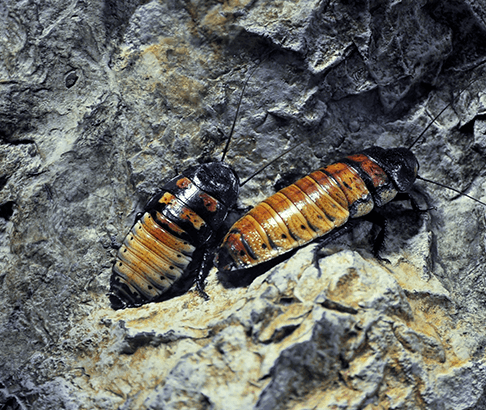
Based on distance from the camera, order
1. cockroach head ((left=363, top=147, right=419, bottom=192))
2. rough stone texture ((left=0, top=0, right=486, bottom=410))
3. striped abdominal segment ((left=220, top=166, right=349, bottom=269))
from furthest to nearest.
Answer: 1. cockroach head ((left=363, top=147, right=419, bottom=192))
2. striped abdominal segment ((left=220, top=166, right=349, bottom=269))
3. rough stone texture ((left=0, top=0, right=486, bottom=410))

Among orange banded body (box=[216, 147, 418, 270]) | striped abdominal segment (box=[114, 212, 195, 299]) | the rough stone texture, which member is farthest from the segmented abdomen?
striped abdominal segment (box=[114, 212, 195, 299])

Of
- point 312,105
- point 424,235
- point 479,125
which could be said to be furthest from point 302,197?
point 479,125

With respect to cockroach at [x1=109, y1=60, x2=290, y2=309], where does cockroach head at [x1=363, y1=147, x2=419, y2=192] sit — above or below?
above

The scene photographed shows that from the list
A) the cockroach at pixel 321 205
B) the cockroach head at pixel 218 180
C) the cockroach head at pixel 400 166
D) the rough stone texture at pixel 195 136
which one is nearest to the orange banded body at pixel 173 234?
the cockroach head at pixel 218 180

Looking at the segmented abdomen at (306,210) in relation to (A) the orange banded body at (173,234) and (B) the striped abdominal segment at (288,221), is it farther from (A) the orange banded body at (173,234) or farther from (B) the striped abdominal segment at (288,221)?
(A) the orange banded body at (173,234)

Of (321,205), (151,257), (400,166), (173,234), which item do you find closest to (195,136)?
(173,234)

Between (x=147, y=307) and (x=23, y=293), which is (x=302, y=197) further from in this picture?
(x=23, y=293)

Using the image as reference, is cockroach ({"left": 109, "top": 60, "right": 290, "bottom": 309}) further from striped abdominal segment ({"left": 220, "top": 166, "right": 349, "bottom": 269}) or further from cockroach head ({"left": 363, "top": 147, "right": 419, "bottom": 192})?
cockroach head ({"left": 363, "top": 147, "right": 419, "bottom": 192})

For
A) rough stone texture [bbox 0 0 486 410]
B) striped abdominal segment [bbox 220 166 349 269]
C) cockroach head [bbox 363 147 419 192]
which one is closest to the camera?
rough stone texture [bbox 0 0 486 410]
